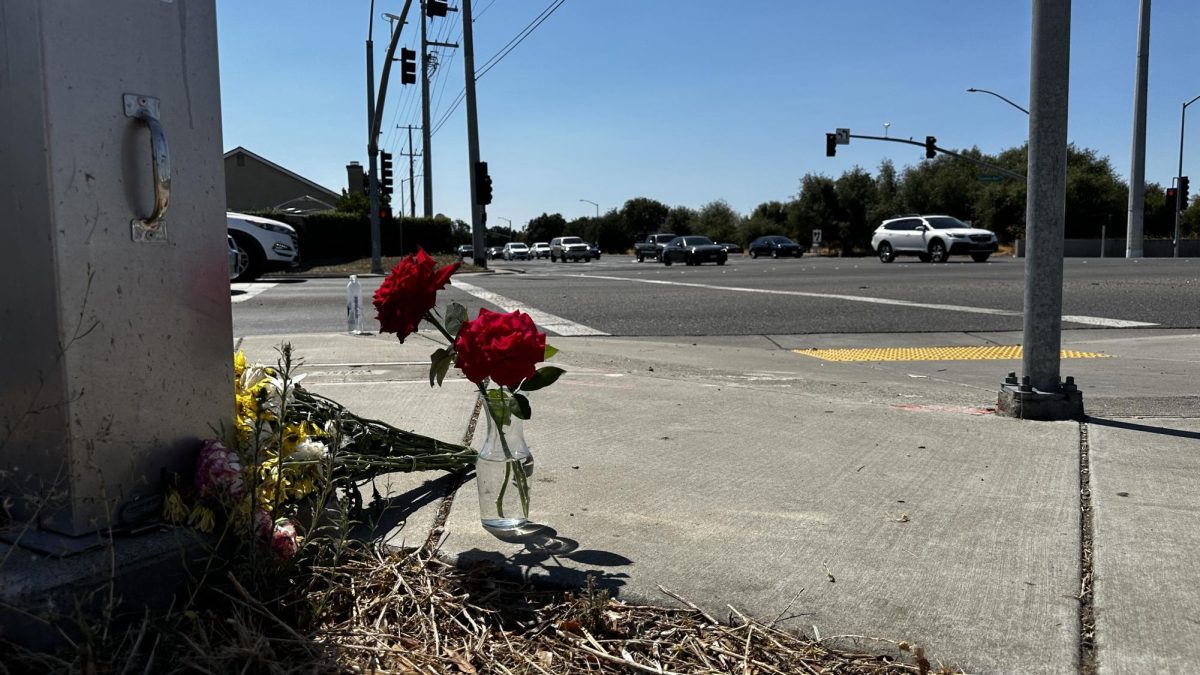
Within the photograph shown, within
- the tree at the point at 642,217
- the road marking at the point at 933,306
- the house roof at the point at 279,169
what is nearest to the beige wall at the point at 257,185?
the house roof at the point at 279,169

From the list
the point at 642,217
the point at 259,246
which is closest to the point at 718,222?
the point at 642,217

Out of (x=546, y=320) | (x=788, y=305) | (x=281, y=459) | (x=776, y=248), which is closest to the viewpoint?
(x=281, y=459)

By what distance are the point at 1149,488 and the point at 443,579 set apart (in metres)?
2.32

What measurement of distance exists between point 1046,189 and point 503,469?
288 cm

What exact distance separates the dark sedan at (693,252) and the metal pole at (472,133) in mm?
10314

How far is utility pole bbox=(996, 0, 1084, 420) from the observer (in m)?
4.03

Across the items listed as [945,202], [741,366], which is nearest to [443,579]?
[741,366]

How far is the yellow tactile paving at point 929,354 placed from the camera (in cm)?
713

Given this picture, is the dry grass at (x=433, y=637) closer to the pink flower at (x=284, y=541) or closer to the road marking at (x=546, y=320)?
the pink flower at (x=284, y=541)

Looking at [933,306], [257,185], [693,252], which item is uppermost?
[257,185]

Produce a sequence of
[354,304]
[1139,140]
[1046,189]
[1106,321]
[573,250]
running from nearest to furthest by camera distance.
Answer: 1. [1046,189]
2. [354,304]
3. [1106,321]
4. [1139,140]
5. [573,250]

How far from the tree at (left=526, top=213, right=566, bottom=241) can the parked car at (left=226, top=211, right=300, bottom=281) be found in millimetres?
127386

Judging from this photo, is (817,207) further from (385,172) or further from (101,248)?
(101,248)

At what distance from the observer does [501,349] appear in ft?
7.52
